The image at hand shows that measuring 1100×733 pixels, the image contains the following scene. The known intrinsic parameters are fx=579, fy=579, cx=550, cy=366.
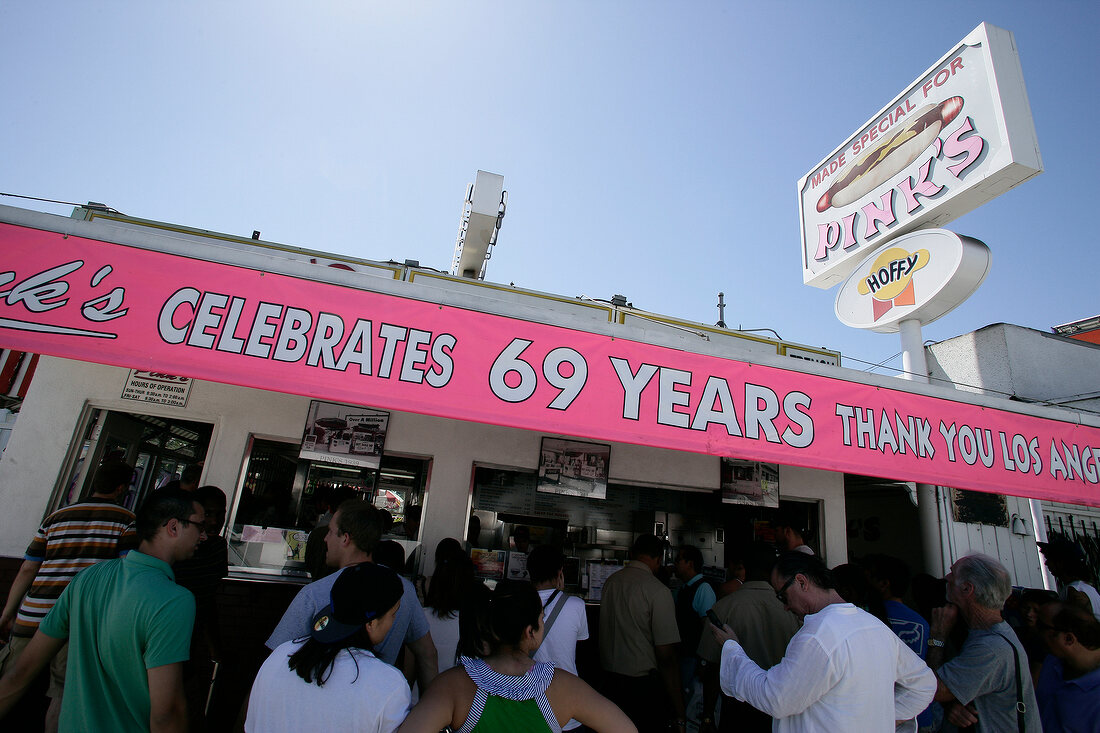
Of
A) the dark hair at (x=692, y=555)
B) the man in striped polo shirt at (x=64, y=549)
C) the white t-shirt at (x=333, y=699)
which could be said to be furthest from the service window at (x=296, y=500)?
the dark hair at (x=692, y=555)

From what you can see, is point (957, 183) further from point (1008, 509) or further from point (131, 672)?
point (131, 672)

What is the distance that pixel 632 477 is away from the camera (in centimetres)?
664

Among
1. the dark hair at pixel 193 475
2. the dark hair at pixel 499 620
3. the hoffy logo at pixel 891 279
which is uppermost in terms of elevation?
the hoffy logo at pixel 891 279

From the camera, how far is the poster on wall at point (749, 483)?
Answer: 22.4ft

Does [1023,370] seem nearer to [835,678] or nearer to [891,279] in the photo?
[891,279]

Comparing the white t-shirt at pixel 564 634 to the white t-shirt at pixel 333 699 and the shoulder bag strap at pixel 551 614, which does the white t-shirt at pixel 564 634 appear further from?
the white t-shirt at pixel 333 699

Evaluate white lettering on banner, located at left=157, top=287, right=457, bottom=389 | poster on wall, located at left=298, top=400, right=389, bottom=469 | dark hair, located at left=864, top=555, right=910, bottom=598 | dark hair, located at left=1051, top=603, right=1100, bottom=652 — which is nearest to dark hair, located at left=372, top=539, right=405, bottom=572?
white lettering on banner, located at left=157, top=287, right=457, bottom=389

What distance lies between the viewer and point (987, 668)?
3.09m

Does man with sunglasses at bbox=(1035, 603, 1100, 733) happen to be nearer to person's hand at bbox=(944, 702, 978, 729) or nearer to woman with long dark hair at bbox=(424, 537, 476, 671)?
person's hand at bbox=(944, 702, 978, 729)

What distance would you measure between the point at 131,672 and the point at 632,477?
5.05m

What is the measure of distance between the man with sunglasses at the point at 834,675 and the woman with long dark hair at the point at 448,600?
1.74 meters

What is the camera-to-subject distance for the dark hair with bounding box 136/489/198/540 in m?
2.55

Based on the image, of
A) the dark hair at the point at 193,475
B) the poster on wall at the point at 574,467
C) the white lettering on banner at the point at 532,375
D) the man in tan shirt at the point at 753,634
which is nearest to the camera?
the man in tan shirt at the point at 753,634

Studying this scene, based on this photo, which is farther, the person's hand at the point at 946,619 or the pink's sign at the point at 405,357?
the pink's sign at the point at 405,357
